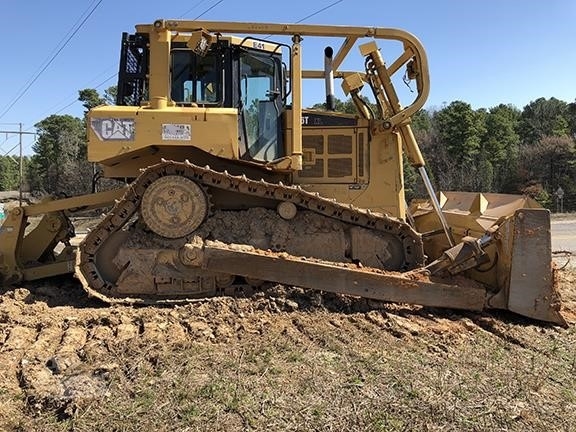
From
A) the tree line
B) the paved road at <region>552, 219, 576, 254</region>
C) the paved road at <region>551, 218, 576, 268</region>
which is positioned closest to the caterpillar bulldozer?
the paved road at <region>551, 218, 576, 268</region>

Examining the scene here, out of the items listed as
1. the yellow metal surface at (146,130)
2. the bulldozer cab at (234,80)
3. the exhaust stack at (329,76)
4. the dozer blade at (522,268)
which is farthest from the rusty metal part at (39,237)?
the dozer blade at (522,268)

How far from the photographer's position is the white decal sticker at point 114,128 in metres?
6.12

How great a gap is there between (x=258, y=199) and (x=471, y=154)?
41.3 m

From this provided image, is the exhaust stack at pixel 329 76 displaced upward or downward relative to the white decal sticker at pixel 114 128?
upward

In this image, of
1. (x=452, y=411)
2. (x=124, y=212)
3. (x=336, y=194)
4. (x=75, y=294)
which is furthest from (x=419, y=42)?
(x=75, y=294)

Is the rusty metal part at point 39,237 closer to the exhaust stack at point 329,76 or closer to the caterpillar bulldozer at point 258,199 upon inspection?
the caterpillar bulldozer at point 258,199

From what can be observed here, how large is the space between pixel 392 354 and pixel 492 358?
0.84m

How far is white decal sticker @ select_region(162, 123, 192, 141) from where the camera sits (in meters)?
6.14

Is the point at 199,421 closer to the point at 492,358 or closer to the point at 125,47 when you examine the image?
the point at 492,358

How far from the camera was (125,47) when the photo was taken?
6918 mm

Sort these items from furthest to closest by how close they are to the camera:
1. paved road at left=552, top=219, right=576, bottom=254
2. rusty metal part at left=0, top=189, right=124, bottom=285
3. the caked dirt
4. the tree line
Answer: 1. the tree line
2. paved road at left=552, top=219, right=576, bottom=254
3. rusty metal part at left=0, top=189, right=124, bottom=285
4. the caked dirt

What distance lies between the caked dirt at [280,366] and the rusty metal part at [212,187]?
0.38 meters

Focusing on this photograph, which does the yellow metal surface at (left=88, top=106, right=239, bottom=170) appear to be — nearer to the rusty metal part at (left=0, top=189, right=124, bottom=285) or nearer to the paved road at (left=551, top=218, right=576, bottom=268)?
the rusty metal part at (left=0, top=189, right=124, bottom=285)

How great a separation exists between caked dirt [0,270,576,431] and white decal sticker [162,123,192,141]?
181cm
